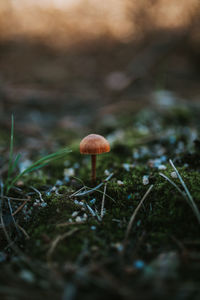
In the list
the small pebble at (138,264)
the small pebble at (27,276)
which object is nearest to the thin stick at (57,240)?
the small pebble at (27,276)

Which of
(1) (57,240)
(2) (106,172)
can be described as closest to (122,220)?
(1) (57,240)

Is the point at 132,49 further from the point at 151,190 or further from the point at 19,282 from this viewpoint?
the point at 19,282

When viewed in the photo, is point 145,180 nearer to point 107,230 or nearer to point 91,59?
point 107,230

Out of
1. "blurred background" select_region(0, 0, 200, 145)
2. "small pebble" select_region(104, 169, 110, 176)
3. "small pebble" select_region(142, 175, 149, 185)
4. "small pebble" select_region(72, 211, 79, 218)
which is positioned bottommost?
"small pebble" select_region(72, 211, 79, 218)

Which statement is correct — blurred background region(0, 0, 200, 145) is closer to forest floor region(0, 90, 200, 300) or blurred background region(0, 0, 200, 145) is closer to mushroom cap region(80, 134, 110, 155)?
forest floor region(0, 90, 200, 300)

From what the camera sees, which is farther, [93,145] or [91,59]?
[91,59]

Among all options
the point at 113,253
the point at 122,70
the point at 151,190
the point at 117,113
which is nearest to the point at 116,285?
the point at 113,253

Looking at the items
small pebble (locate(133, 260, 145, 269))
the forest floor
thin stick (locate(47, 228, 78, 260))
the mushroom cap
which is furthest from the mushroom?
small pebble (locate(133, 260, 145, 269))

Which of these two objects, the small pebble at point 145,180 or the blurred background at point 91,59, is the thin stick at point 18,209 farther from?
the blurred background at point 91,59
